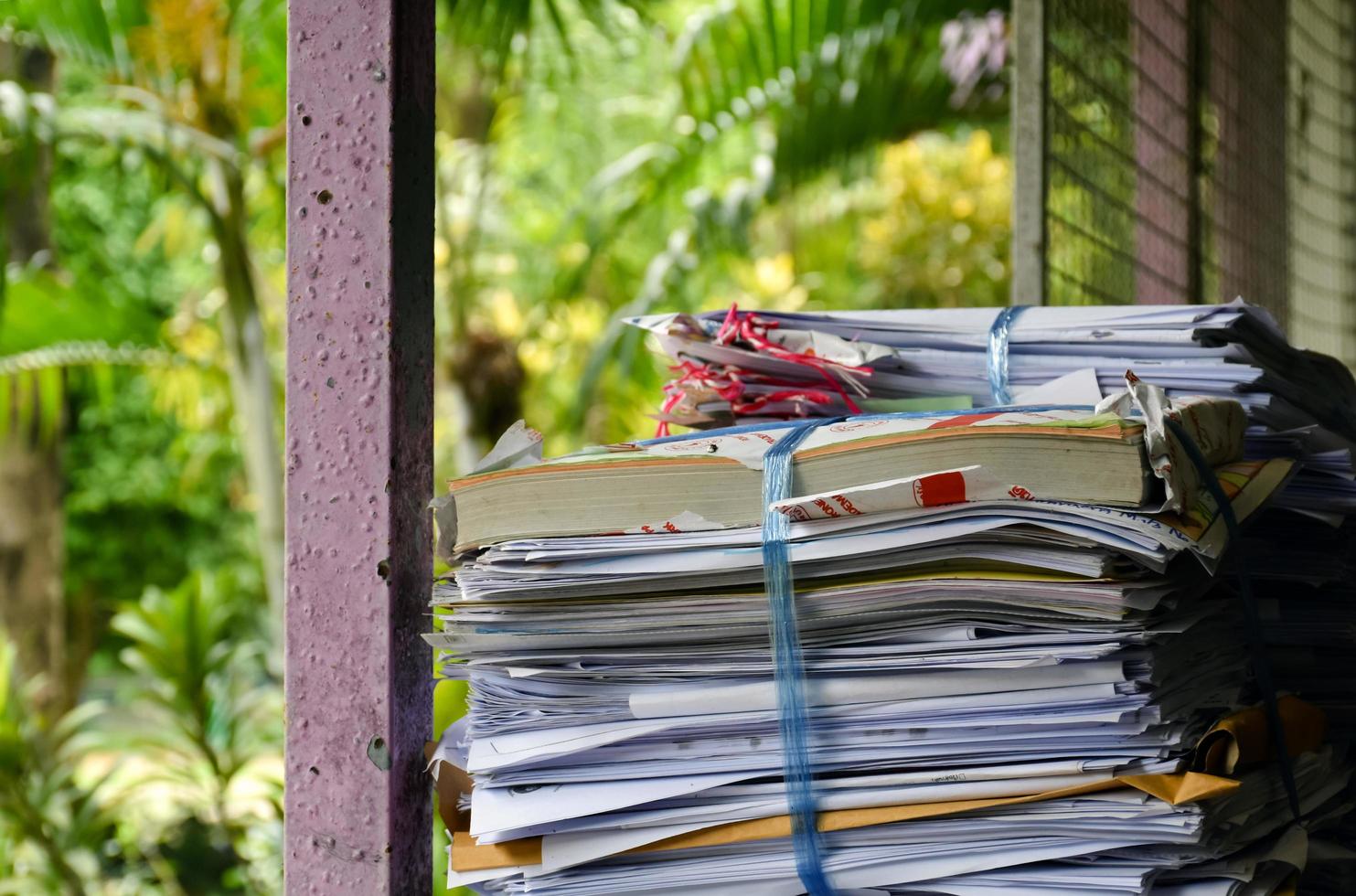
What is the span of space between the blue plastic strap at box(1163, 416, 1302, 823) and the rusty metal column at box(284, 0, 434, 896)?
419 millimetres

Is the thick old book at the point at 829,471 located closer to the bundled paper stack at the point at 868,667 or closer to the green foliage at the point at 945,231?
the bundled paper stack at the point at 868,667

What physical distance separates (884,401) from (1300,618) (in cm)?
33

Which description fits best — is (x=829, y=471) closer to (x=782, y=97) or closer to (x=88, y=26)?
(x=782, y=97)

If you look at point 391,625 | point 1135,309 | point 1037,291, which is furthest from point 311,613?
point 1037,291

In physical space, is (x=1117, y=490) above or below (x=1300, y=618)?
above

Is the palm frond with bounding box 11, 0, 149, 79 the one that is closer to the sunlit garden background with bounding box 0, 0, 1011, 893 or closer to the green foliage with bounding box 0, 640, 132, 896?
the sunlit garden background with bounding box 0, 0, 1011, 893

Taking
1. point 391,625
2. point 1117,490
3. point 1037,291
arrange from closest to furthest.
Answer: point 1117,490 < point 391,625 < point 1037,291

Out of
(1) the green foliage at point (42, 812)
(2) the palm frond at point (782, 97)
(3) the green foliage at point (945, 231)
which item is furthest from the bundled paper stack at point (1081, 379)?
(3) the green foliage at point (945, 231)

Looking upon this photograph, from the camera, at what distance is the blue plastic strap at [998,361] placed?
0.83 metres

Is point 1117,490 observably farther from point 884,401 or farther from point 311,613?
point 311,613

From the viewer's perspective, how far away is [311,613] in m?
0.70

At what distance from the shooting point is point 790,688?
632 mm

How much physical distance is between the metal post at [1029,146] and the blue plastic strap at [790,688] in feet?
2.32

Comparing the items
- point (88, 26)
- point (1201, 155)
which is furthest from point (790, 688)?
point (88, 26)
